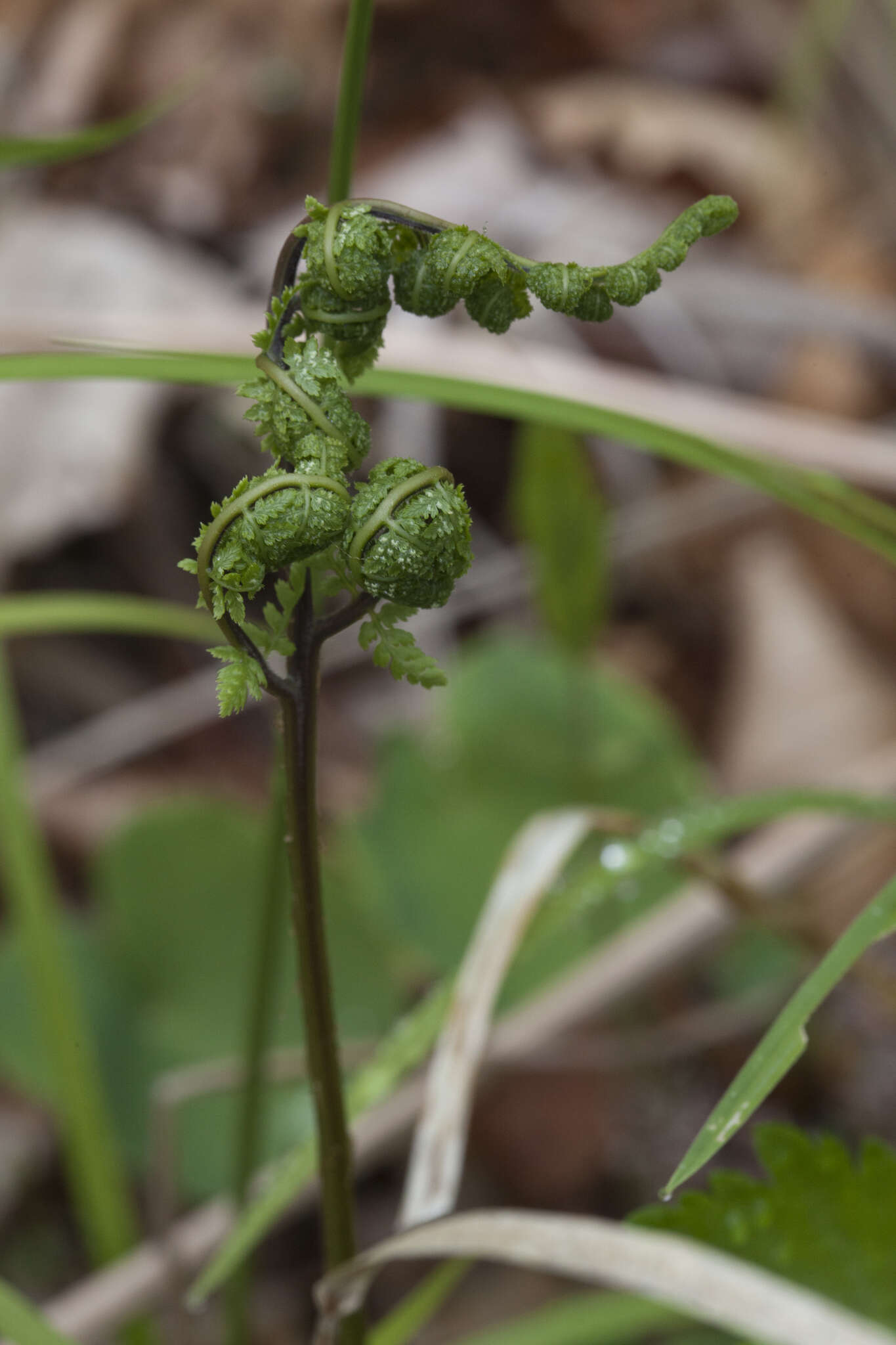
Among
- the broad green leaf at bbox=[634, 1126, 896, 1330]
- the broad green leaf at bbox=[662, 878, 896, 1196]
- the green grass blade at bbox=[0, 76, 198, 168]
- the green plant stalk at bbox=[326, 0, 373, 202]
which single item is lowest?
the broad green leaf at bbox=[634, 1126, 896, 1330]

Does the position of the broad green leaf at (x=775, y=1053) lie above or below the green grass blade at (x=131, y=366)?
below

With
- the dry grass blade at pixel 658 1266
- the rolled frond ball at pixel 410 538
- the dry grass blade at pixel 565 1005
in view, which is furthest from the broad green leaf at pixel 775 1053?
the dry grass blade at pixel 565 1005

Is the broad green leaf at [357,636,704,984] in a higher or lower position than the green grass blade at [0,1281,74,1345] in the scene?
lower

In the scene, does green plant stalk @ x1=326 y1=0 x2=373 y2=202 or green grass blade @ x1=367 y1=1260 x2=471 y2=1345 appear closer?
green plant stalk @ x1=326 y1=0 x2=373 y2=202

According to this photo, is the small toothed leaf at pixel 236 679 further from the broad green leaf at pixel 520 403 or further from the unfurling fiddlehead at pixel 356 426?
the broad green leaf at pixel 520 403

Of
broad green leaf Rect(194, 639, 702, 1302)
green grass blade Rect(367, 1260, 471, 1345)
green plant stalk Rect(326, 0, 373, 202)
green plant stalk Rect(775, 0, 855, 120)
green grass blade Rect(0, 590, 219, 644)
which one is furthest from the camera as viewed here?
green plant stalk Rect(775, 0, 855, 120)

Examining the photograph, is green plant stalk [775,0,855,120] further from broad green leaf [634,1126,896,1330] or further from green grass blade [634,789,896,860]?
broad green leaf [634,1126,896,1330]

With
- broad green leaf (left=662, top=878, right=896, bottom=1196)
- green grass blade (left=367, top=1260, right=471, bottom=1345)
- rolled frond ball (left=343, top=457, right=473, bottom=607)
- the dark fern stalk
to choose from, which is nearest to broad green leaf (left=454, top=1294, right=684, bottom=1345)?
green grass blade (left=367, top=1260, right=471, bottom=1345)
